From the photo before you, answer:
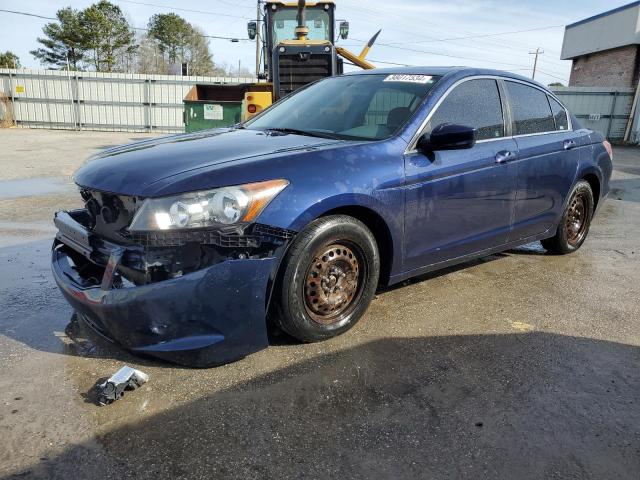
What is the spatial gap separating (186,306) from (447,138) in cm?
192

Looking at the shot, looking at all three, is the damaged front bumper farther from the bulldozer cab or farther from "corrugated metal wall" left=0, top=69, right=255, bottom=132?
"corrugated metal wall" left=0, top=69, right=255, bottom=132

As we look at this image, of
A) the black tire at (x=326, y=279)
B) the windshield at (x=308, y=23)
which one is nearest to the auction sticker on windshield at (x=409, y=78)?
the black tire at (x=326, y=279)

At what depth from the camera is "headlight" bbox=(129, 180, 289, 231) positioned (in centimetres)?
248

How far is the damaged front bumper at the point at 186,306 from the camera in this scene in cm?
247

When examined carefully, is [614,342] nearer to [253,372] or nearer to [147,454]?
[253,372]

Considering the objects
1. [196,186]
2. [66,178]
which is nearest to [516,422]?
[196,186]

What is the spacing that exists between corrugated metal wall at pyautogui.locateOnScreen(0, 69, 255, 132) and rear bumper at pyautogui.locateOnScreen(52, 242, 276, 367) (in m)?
21.8

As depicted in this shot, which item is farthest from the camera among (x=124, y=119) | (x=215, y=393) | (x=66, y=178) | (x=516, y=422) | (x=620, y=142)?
(x=124, y=119)

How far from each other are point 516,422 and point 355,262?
4.11ft

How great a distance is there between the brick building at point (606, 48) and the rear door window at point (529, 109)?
853 inches

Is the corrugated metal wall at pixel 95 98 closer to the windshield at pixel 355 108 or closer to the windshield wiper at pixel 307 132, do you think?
the windshield at pixel 355 108

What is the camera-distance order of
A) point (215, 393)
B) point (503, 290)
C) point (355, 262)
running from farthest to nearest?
point (503, 290)
point (355, 262)
point (215, 393)

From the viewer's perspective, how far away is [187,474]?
2.02 m

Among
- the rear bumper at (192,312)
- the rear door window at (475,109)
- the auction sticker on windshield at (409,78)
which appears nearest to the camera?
the rear bumper at (192,312)
